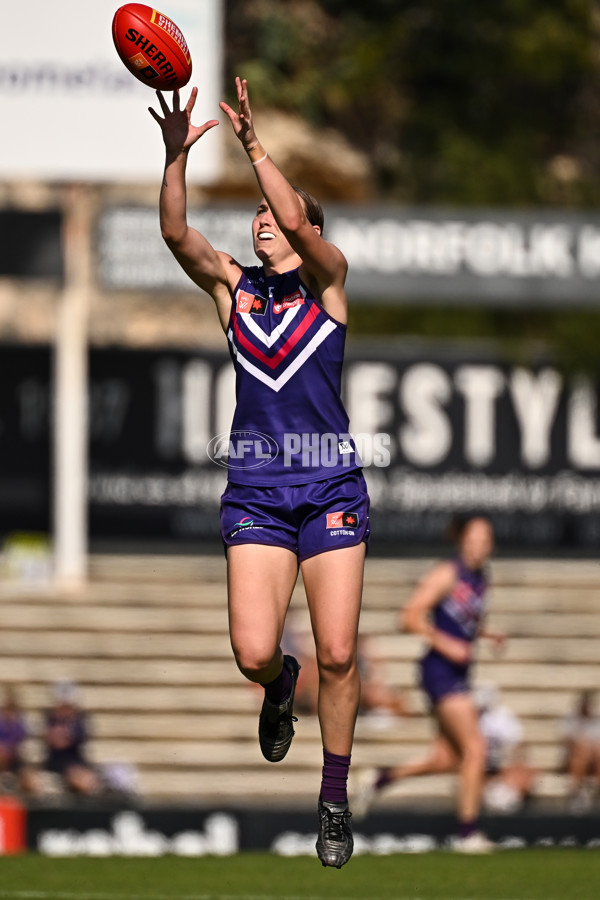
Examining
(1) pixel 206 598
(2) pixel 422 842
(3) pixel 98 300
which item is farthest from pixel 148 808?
(3) pixel 98 300

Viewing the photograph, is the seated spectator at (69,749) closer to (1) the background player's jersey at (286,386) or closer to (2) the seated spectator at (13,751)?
(2) the seated spectator at (13,751)

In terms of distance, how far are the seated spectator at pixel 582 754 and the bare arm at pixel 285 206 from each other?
301 inches

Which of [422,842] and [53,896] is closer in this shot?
[53,896]

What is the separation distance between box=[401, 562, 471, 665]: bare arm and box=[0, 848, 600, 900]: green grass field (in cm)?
133

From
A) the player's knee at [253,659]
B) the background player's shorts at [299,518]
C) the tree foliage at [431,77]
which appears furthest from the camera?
the tree foliage at [431,77]

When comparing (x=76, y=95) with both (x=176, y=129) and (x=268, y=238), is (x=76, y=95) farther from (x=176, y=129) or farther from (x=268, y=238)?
(x=268, y=238)

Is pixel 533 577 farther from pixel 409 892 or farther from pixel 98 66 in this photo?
pixel 409 892

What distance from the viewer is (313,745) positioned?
45.7 ft

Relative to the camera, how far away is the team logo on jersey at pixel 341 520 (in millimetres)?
5578

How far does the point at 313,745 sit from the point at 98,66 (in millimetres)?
6384

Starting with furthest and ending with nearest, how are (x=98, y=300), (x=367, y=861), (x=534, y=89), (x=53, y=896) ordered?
(x=534, y=89), (x=98, y=300), (x=367, y=861), (x=53, y=896)

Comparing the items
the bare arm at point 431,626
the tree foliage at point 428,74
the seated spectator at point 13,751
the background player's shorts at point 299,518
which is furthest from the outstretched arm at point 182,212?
the tree foliage at point 428,74

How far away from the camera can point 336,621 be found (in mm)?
5492

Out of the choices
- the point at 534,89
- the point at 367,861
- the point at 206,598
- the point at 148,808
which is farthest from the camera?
the point at 534,89
